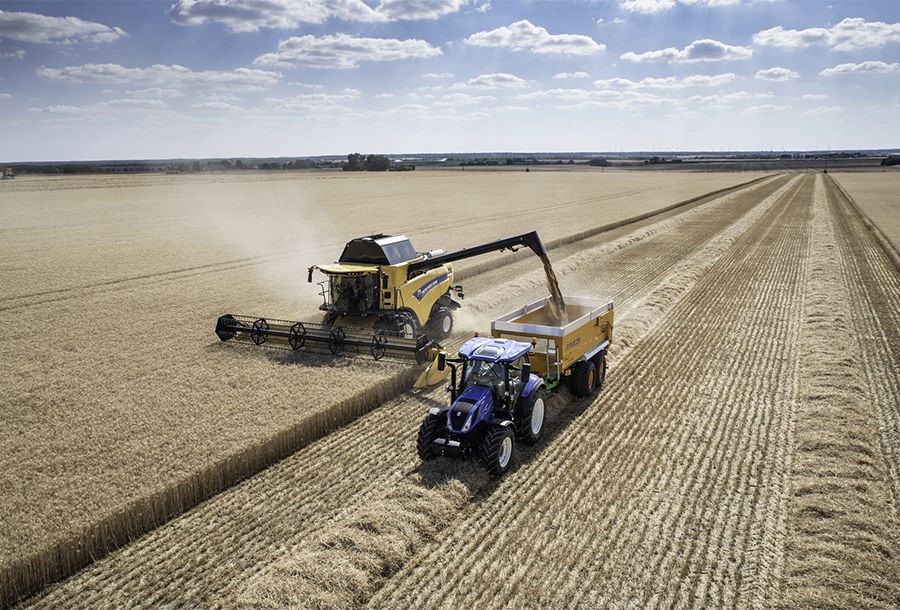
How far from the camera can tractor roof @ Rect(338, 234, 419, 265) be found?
1542 centimetres

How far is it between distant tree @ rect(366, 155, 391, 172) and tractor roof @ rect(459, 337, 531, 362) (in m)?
141

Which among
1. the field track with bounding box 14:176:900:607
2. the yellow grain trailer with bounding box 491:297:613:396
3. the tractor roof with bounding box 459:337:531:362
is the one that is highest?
the tractor roof with bounding box 459:337:531:362

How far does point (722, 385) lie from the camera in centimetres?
1319

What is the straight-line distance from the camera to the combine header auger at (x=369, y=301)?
48.4 feet

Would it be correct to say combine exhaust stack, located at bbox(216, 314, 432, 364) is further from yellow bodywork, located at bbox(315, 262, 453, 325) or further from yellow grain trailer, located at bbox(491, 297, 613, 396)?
yellow grain trailer, located at bbox(491, 297, 613, 396)

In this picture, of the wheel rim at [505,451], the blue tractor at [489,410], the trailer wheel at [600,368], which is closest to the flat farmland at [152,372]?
the blue tractor at [489,410]

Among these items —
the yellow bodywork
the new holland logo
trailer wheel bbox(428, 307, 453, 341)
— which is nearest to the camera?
the yellow bodywork

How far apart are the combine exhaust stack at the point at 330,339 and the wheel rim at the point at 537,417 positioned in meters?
3.43

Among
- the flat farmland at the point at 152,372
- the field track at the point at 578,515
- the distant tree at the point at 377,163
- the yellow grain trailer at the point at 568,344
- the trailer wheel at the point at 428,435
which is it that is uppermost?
the distant tree at the point at 377,163

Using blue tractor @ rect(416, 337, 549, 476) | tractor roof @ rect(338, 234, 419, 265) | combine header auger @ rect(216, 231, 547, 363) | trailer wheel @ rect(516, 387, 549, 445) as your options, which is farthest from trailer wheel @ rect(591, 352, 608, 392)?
tractor roof @ rect(338, 234, 419, 265)

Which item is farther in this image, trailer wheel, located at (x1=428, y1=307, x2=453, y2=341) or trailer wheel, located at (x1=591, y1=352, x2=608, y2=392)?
trailer wheel, located at (x1=428, y1=307, x2=453, y2=341)

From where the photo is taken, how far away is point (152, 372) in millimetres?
13695

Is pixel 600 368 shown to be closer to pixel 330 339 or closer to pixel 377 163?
pixel 330 339

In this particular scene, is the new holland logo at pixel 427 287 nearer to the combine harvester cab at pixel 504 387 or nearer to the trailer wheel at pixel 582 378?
the combine harvester cab at pixel 504 387
